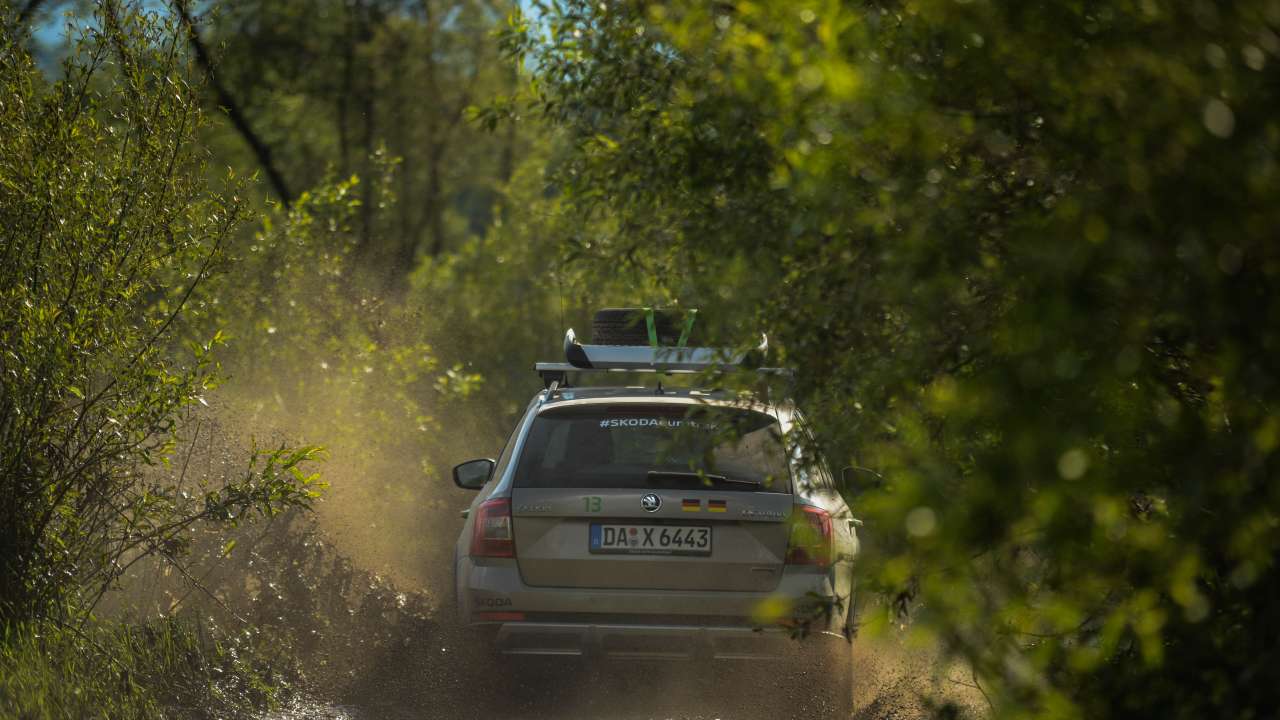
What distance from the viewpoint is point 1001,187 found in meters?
3.81

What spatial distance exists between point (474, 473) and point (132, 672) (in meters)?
2.34

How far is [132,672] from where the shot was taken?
6.94 m

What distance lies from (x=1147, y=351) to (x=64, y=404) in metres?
5.50

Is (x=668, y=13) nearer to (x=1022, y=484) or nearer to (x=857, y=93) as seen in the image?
(x=857, y=93)

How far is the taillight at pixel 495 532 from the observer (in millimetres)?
7238

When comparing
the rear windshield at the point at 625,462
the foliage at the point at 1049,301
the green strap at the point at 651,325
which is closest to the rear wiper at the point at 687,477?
the rear windshield at the point at 625,462

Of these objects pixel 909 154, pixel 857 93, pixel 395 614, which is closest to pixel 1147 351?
pixel 909 154

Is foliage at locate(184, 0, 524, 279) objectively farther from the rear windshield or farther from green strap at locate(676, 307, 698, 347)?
green strap at locate(676, 307, 698, 347)

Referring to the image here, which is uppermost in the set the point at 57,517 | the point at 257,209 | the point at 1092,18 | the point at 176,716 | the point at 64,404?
the point at 1092,18

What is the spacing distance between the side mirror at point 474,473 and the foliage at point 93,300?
3.60 ft

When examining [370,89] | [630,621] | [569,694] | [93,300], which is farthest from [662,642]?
[370,89]

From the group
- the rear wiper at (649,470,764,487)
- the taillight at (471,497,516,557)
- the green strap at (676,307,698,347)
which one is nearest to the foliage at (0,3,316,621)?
the taillight at (471,497,516,557)

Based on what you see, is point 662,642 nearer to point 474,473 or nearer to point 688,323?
point 474,473

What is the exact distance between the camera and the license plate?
23.4ft
